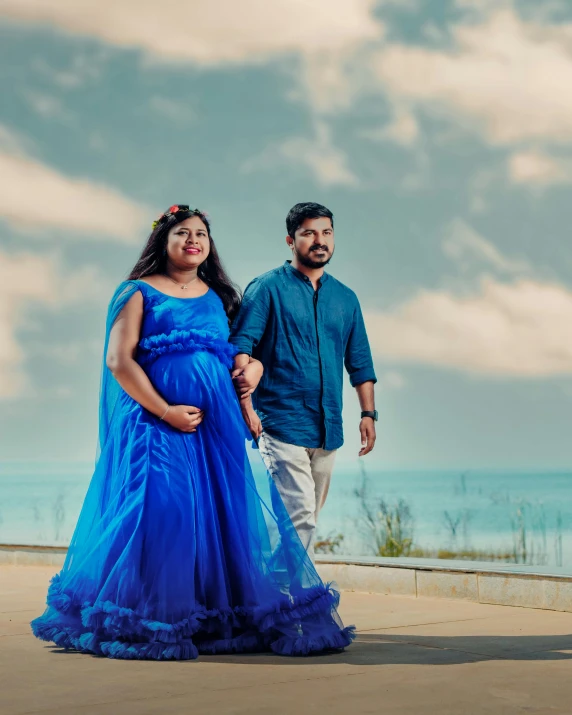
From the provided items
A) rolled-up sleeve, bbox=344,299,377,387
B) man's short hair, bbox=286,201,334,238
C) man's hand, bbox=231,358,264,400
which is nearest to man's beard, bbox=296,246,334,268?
man's short hair, bbox=286,201,334,238

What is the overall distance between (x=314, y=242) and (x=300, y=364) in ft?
1.71

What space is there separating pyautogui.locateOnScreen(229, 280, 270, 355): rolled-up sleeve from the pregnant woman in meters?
0.07

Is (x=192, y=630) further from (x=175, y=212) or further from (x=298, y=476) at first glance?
(x=175, y=212)

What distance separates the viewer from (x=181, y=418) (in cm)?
423

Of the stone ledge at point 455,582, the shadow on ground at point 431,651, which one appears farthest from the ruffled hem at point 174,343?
the stone ledge at point 455,582

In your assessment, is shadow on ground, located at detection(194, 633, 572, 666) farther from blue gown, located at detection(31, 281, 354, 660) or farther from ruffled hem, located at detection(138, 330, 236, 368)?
ruffled hem, located at detection(138, 330, 236, 368)

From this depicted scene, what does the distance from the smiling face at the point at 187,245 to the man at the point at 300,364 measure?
28 cm

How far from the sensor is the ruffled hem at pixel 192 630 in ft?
12.7

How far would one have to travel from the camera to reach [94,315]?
41.8 metres

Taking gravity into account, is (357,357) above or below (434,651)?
above

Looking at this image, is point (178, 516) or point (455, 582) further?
point (455, 582)

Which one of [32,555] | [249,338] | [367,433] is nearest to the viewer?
[249,338]

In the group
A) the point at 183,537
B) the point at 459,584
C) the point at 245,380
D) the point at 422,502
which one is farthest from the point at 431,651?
the point at 422,502

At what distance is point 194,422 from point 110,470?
405mm
